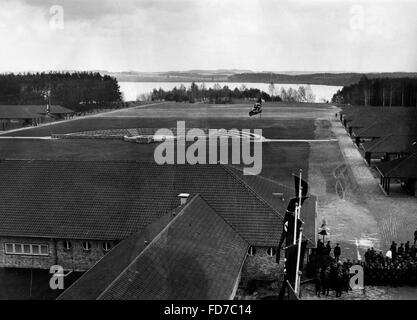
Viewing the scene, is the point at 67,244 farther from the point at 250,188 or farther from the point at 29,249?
the point at 250,188

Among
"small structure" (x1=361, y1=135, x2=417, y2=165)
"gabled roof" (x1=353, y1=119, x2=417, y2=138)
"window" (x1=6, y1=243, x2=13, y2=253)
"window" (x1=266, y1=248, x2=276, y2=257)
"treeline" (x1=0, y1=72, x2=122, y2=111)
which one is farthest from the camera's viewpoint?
"treeline" (x1=0, y1=72, x2=122, y2=111)

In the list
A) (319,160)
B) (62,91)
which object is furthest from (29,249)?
(62,91)

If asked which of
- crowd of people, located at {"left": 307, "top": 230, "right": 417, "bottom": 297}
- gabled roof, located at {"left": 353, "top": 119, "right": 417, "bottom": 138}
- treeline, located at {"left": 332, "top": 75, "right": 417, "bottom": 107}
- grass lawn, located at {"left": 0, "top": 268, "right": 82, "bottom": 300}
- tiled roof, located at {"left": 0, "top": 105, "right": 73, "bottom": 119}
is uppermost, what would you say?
treeline, located at {"left": 332, "top": 75, "right": 417, "bottom": 107}

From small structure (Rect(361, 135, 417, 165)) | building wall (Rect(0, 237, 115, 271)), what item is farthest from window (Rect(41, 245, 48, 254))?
small structure (Rect(361, 135, 417, 165))

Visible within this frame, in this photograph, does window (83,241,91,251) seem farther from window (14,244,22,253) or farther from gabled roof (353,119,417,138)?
gabled roof (353,119,417,138)
